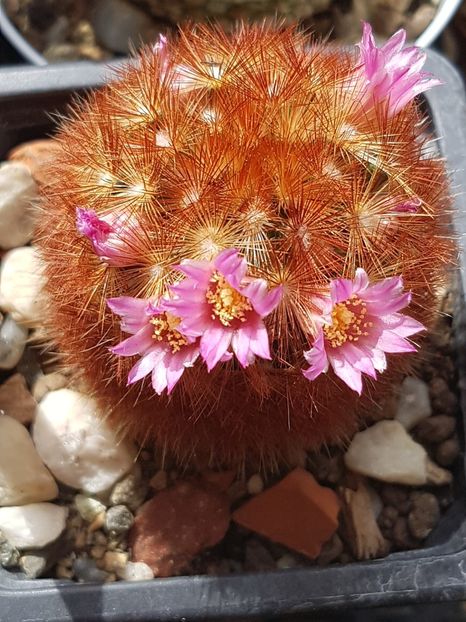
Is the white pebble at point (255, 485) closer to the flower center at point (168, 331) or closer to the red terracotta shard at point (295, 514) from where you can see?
the red terracotta shard at point (295, 514)

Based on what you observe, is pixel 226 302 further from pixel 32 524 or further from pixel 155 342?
pixel 32 524

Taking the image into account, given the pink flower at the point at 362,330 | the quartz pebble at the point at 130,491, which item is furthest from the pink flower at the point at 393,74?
the quartz pebble at the point at 130,491

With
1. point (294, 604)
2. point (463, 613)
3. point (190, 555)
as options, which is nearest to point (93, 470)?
point (190, 555)

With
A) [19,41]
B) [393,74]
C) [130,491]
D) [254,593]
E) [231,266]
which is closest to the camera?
[231,266]

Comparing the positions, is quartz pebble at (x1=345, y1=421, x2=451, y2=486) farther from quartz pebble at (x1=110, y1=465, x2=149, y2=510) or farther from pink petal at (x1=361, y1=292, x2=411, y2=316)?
pink petal at (x1=361, y1=292, x2=411, y2=316)

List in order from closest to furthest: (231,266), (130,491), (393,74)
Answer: (231,266), (393,74), (130,491)

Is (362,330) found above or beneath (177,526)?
above

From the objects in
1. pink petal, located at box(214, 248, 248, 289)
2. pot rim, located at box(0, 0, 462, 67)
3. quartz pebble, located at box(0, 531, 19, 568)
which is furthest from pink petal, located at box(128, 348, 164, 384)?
pot rim, located at box(0, 0, 462, 67)

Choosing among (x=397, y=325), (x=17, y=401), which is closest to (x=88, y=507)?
(x=17, y=401)
